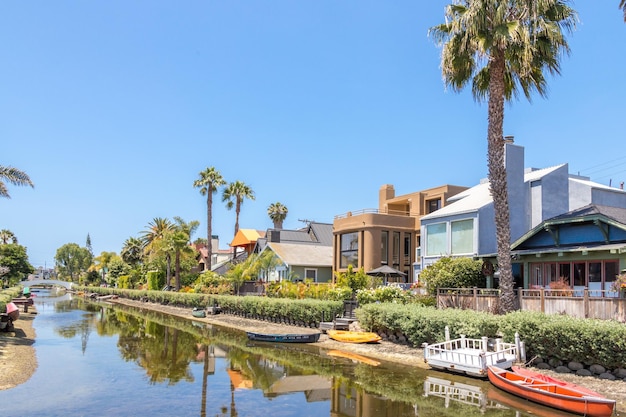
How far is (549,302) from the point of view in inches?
878

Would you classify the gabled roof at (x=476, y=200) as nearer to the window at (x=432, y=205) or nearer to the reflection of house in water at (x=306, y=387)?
the window at (x=432, y=205)

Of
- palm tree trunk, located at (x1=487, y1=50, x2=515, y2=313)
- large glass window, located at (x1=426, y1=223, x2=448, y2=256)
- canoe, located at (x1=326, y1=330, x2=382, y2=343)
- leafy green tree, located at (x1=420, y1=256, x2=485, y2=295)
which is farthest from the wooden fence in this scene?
large glass window, located at (x1=426, y1=223, x2=448, y2=256)

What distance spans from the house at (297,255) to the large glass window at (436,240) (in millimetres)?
17900

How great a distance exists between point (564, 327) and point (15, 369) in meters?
21.0

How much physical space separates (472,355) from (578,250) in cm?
843

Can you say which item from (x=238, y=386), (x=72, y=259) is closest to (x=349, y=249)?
(x=238, y=386)

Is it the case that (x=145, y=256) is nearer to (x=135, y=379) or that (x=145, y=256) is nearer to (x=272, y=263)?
(x=272, y=263)

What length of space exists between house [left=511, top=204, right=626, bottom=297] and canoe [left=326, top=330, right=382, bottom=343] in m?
8.73

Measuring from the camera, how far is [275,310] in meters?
40.4

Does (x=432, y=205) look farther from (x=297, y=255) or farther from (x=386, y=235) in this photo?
(x=297, y=255)

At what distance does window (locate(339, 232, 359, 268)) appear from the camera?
158 ft

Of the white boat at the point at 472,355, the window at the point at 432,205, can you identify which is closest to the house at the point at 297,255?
the window at the point at 432,205

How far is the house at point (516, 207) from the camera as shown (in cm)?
3469

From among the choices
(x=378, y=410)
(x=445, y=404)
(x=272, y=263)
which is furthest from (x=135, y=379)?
(x=272, y=263)
